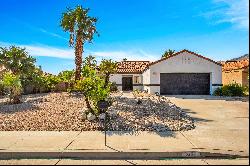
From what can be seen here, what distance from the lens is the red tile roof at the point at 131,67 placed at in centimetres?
3944

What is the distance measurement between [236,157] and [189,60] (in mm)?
22205

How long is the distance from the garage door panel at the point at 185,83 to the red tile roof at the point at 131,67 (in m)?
7.88

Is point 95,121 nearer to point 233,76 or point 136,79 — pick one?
point 136,79

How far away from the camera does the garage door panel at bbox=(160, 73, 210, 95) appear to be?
30.1m

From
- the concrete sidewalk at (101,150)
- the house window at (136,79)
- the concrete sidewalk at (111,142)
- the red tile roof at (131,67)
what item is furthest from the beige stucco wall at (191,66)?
the concrete sidewalk at (101,150)

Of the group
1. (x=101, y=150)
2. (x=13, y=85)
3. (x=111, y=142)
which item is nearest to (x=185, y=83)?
(x=13, y=85)

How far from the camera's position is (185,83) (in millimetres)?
30156

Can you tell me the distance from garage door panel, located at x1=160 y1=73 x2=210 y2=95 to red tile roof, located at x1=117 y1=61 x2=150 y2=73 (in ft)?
25.9

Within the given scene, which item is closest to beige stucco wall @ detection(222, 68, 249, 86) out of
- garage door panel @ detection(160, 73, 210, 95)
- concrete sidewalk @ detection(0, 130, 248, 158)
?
garage door panel @ detection(160, 73, 210, 95)

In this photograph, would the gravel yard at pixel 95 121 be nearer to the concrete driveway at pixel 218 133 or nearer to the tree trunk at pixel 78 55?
the concrete driveway at pixel 218 133

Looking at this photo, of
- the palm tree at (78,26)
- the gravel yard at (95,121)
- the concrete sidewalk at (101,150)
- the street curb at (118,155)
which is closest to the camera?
the concrete sidewalk at (101,150)

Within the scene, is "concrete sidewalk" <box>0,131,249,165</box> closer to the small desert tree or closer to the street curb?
the street curb

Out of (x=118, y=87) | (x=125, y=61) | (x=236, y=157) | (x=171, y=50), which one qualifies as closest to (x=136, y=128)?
(x=236, y=157)

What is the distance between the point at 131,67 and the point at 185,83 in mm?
12325
